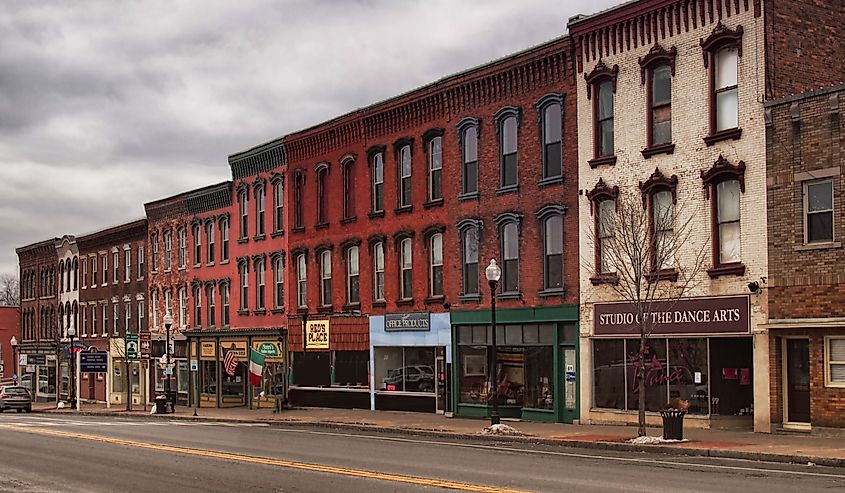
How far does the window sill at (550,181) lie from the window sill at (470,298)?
4938 mm

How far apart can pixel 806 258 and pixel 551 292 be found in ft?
30.3

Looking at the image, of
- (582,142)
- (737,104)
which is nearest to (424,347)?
(582,142)

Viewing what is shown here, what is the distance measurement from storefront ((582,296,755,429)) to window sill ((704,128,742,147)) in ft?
13.0

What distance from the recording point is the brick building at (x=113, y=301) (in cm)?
6500

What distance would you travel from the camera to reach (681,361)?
100.0 ft

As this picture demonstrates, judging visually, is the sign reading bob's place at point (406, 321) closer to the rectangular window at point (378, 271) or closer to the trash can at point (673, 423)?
the rectangular window at point (378, 271)

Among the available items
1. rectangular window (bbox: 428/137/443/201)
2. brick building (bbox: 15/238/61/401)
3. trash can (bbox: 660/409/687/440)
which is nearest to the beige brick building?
trash can (bbox: 660/409/687/440)

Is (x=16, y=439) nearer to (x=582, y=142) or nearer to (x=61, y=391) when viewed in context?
(x=582, y=142)

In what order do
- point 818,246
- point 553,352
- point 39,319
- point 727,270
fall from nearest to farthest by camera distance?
point 818,246 < point 727,270 < point 553,352 < point 39,319

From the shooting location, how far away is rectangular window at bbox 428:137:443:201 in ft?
132

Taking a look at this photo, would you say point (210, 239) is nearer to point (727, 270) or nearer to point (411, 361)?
point (411, 361)

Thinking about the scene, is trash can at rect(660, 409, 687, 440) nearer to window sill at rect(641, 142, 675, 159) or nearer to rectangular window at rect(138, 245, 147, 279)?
window sill at rect(641, 142, 675, 159)

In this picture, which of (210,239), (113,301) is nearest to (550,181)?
(210,239)

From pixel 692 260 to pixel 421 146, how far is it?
13.5m
